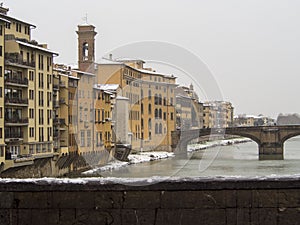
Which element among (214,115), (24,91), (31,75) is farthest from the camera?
(214,115)

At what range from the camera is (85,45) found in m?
40.5

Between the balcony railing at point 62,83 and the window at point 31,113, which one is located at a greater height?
the balcony railing at point 62,83

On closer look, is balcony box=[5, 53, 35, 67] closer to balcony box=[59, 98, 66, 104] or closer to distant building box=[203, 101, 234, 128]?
balcony box=[59, 98, 66, 104]

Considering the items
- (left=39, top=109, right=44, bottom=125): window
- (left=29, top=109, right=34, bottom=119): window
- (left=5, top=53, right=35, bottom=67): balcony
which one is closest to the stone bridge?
(left=39, top=109, right=44, bottom=125): window

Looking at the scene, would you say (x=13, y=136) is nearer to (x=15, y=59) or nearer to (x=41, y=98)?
(x=41, y=98)

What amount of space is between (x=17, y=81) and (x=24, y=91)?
994 mm

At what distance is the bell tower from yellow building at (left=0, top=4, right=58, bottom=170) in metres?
9.82

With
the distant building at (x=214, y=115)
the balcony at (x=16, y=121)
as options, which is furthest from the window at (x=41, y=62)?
the distant building at (x=214, y=115)

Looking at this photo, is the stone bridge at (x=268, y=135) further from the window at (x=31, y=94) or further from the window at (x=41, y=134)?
the window at (x=31, y=94)

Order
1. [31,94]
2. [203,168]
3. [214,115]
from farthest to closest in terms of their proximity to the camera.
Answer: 1. [214,115]
2. [203,168]
3. [31,94]

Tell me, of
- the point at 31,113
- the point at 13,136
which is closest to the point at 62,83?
the point at 31,113

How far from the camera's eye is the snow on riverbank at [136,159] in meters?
33.3

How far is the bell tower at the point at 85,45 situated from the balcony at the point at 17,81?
42.0 feet

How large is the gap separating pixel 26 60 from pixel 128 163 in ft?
47.0
